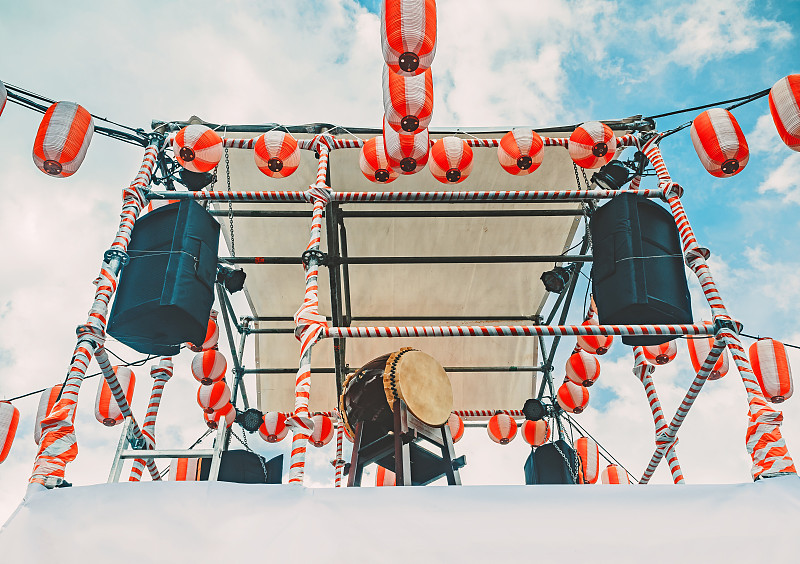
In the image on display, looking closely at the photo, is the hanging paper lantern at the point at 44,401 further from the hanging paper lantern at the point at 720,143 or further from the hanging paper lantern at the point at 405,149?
the hanging paper lantern at the point at 720,143

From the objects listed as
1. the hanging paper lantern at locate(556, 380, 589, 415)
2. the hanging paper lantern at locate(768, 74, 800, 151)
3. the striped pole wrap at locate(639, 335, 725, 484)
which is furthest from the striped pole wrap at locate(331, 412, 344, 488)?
the hanging paper lantern at locate(768, 74, 800, 151)

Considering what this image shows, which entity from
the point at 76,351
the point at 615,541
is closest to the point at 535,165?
the point at 615,541

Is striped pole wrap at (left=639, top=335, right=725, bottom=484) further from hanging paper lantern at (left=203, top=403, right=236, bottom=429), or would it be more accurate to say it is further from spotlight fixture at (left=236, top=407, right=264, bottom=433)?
hanging paper lantern at (left=203, top=403, right=236, bottom=429)

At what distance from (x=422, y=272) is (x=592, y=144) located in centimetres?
335

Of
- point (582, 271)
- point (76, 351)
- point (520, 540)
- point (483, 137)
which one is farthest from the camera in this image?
point (582, 271)

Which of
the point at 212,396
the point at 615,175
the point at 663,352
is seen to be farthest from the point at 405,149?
the point at 212,396

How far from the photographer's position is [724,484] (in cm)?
302

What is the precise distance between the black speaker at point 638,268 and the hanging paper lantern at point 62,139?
4.66 meters

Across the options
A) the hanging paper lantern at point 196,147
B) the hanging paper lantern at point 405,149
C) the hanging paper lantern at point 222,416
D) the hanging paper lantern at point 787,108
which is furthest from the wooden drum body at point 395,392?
the hanging paper lantern at point 787,108

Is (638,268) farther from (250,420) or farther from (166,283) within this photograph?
(250,420)

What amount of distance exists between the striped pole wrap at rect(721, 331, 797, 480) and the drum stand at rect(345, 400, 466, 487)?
6.40ft

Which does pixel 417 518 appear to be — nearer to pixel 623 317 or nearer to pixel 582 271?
pixel 623 317

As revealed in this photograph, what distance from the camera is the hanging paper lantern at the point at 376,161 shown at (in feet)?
18.6

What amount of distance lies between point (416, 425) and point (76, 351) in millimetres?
2432
